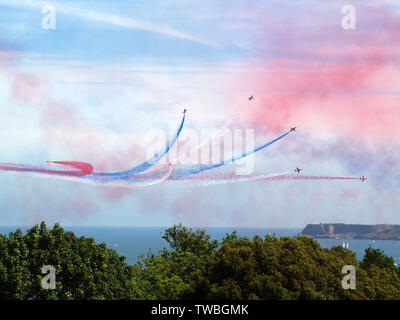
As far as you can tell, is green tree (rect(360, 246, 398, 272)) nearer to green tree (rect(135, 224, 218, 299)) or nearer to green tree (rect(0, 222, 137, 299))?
green tree (rect(135, 224, 218, 299))

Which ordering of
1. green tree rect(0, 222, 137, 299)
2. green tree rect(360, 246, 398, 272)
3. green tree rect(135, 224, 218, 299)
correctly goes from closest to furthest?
green tree rect(0, 222, 137, 299) < green tree rect(135, 224, 218, 299) < green tree rect(360, 246, 398, 272)

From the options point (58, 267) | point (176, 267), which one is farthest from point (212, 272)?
point (176, 267)

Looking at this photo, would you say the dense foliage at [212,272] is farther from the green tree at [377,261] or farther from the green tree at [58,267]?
the green tree at [377,261]

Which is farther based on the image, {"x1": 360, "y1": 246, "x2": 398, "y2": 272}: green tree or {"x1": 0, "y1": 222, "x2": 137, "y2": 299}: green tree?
{"x1": 360, "y1": 246, "x2": 398, "y2": 272}: green tree

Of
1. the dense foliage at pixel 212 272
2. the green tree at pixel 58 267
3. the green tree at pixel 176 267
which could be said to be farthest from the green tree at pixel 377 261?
the green tree at pixel 58 267

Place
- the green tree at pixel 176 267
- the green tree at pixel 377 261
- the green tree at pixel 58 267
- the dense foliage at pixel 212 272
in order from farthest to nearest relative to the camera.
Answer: the green tree at pixel 377 261 → the green tree at pixel 176 267 → the dense foliage at pixel 212 272 → the green tree at pixel 58 267

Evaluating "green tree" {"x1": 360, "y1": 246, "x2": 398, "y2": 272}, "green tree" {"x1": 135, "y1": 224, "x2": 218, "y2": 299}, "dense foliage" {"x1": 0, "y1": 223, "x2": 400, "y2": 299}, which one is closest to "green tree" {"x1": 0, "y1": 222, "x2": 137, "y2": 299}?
"dense foliage" {"x1": 0, "y1": 223, "x2": 400, "y2": 299}
